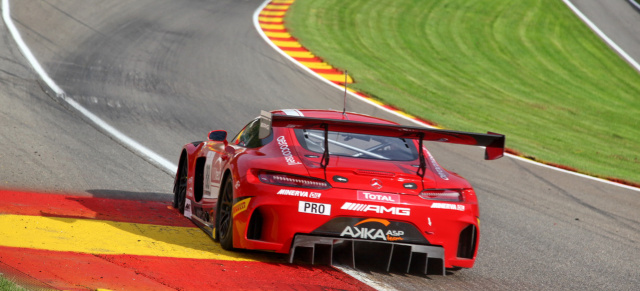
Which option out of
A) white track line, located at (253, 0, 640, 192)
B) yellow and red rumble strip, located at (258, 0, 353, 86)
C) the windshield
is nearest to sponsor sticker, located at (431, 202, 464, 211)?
the windshield

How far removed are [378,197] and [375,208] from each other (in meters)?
0.08

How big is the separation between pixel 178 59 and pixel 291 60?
2.41 meters

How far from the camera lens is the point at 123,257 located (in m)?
5.34

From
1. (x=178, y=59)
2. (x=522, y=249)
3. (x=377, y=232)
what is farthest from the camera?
(x=178, y=59)

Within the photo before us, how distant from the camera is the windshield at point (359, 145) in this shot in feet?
19.8

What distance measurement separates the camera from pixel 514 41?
2362cm

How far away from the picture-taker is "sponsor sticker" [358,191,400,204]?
5.51 metres

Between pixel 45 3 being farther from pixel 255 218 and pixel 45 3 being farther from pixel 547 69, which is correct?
pixel 255 218

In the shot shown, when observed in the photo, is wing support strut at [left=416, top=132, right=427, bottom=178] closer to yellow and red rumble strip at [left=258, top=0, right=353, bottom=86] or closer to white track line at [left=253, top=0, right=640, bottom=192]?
white track line at [left=253, top=0, right=640, bottom=192]

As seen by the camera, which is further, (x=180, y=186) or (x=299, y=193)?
(x=180, y=186)

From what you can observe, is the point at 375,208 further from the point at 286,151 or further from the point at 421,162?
the point at 286,151

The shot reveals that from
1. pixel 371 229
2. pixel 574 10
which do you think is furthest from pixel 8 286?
pixel 574 10

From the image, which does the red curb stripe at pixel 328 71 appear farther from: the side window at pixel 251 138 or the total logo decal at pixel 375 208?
the total logo decal at pixel 375 208

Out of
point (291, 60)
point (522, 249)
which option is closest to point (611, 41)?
point (291, 60)
